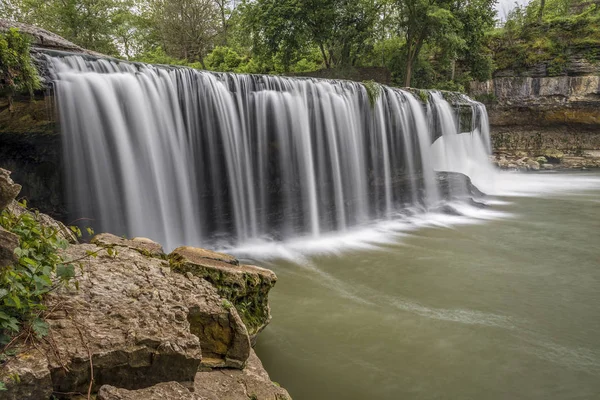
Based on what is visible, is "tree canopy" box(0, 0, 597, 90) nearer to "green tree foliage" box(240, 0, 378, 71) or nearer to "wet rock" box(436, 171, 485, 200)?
"green tree foliage" box(240, 0, 378, 71)

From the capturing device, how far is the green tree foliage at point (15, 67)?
17.7ft

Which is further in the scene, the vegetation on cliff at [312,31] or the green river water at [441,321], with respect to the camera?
the vegetation on cliff at [312,31]

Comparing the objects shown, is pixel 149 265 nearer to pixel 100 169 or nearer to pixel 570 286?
pixel 100 169

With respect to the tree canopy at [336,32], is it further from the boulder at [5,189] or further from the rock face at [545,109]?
the boulder at [5,189]

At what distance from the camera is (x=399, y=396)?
3.51 m

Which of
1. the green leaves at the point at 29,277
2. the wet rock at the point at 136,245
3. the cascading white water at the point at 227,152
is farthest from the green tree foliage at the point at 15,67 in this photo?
the green leaves at the point at 29,277

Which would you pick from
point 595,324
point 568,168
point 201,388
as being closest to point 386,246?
point 595,324

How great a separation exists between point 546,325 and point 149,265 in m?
4.76

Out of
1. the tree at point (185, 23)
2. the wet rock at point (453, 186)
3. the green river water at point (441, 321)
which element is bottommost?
the green river water at point (441, 321)

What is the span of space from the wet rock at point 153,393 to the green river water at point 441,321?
66.9 inches

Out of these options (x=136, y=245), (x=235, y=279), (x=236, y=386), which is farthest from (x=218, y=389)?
(x=136, y=245)

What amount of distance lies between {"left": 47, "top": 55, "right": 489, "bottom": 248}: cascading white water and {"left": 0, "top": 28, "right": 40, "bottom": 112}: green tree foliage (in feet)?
1.36

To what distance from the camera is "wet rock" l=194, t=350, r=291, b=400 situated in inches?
94.3

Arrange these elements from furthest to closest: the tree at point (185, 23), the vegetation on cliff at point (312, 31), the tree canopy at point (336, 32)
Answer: the tree at point (185, 23) < the tree canopy at point (336, 32) < the vegetation on cliff at point (312, 31)
